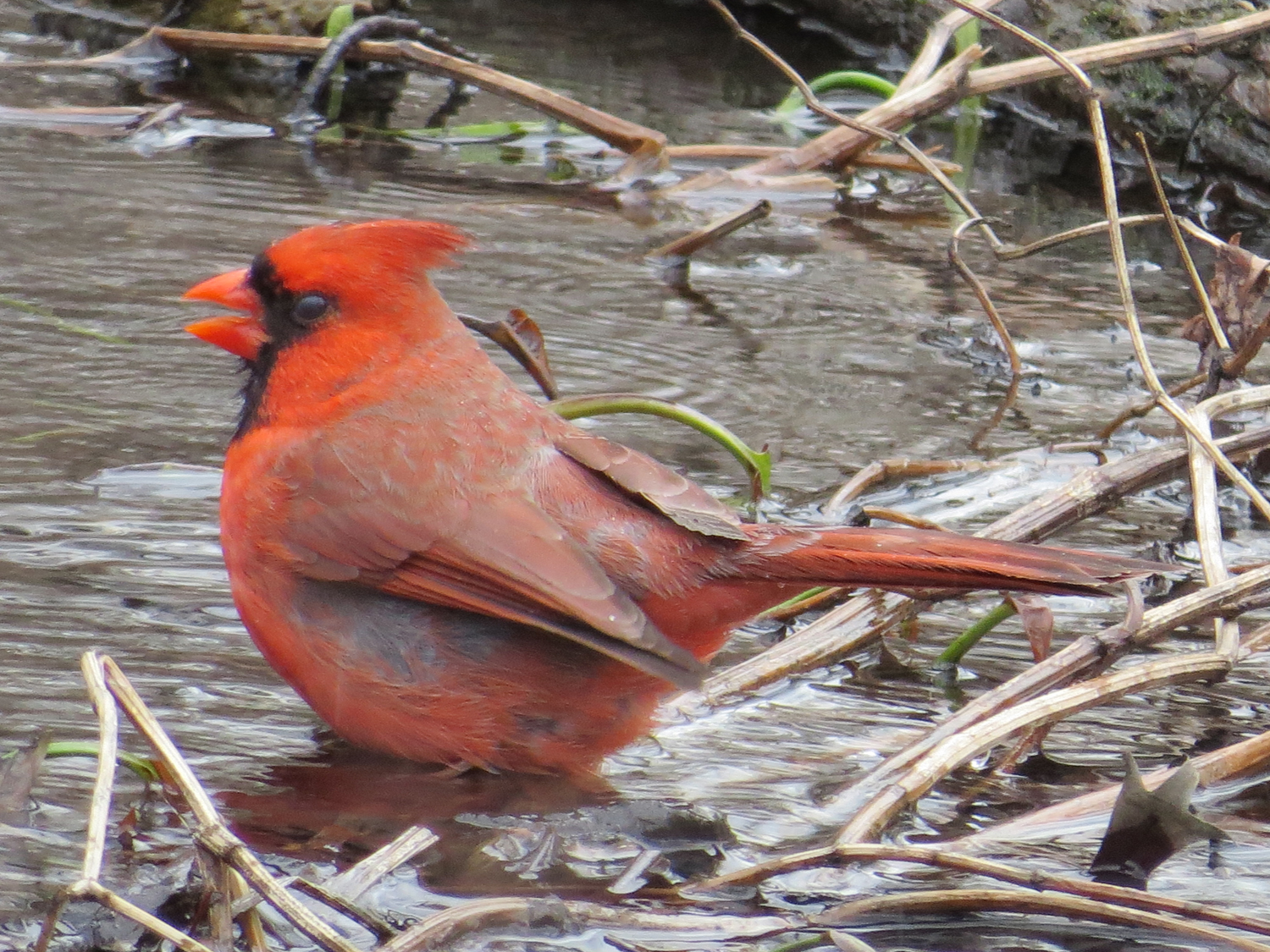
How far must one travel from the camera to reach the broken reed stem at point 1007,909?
243cm

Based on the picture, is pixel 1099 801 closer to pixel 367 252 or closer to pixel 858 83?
pixel 367 252

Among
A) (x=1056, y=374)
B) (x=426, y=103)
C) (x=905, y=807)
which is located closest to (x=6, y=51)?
(x=426, y=103)

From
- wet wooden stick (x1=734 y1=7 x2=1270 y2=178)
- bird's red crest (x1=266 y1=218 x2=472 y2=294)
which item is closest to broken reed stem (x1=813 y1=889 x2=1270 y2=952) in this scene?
bird's red crest (x1=266 y1=218 x2=472 y2=294)

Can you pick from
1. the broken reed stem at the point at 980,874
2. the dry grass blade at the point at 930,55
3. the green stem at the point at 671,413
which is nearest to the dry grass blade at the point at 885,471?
the green stem at the point at 671,413

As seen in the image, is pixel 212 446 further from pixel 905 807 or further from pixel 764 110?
pixel 764 110

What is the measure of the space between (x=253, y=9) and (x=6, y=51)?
0.94m

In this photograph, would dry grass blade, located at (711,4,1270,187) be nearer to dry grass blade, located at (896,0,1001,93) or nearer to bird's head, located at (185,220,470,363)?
dry grass blade, located at (896,0,1001,93)

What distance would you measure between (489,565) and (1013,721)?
0.86m

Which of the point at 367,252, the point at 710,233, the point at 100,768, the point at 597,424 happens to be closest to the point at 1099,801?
the point at 100,768

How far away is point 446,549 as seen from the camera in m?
3.11

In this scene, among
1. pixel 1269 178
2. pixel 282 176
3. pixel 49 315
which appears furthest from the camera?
pixel 1269 178

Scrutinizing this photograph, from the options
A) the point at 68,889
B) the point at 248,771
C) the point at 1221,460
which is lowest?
the point at 248,771

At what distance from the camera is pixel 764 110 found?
7406 mm

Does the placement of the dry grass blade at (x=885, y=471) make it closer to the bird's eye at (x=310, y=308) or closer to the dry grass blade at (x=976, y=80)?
the bird's eye at (x=310, y=308)
